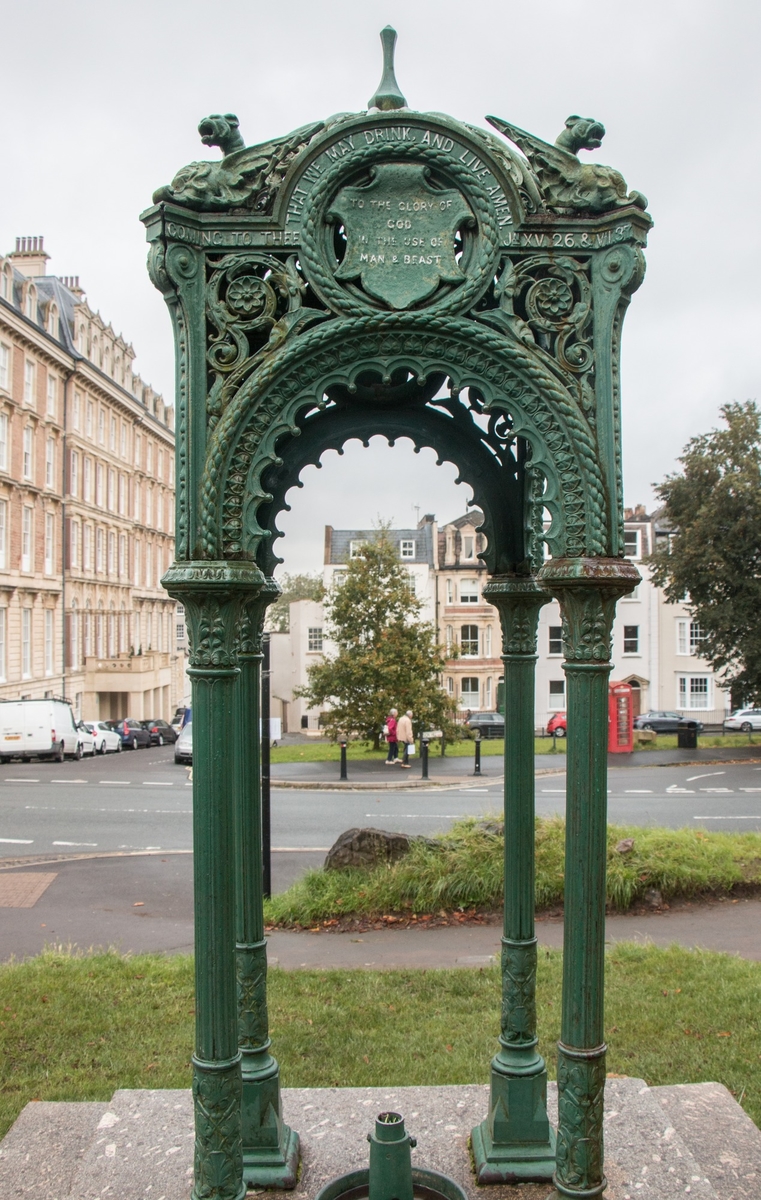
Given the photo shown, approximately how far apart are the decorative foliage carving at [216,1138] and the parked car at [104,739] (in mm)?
33555

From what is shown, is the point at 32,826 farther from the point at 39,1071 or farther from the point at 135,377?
the point at 135,377

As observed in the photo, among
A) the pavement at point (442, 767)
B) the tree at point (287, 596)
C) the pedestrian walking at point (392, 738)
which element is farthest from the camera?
the tree at point (287, 596)

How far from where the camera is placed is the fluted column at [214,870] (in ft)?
11.9

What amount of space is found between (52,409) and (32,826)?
32295 millimetres

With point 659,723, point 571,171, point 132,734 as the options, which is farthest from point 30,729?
point 571,171

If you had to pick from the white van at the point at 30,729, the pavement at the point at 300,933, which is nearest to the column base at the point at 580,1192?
the pavement at the point at 300,933

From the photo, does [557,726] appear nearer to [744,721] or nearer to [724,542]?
[744,721]

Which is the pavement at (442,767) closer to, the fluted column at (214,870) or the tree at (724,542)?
the tree at (724,542)

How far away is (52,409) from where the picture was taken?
147 feet

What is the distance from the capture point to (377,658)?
3036 cm

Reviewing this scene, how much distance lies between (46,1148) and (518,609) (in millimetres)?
3376

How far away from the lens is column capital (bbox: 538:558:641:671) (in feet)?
12.1

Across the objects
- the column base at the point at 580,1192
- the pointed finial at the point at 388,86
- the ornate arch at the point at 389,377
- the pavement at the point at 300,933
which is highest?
the pointed finial at the point at 388,86

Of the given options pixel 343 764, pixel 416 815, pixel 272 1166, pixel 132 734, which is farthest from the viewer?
pixel 132 734
